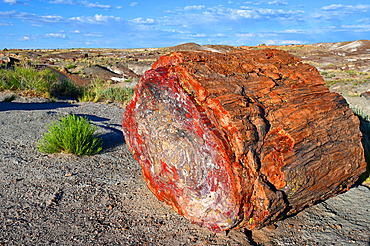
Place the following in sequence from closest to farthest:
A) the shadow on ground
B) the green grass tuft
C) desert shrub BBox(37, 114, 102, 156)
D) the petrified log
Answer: the petrified log < desert shrub BBox(37, 114, 102, 156) < the shadow on ground < the green grass tuft

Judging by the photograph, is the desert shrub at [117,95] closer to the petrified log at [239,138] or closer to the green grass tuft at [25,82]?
the green grass tuft at [25,82]

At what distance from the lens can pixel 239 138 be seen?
2.57m

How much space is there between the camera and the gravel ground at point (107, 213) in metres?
2.96

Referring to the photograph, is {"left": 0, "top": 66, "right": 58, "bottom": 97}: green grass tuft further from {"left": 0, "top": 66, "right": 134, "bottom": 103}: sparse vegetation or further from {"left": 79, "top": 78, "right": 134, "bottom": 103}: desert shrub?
{"left": 79, "top": 78, "right": 134, "bottom": 103}: desert shrub

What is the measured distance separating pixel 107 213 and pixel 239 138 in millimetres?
1876

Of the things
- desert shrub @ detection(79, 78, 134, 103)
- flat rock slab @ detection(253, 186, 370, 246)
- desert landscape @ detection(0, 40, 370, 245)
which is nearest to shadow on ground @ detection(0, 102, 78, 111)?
desert shrub @ detection(79, 78, 134, 103)

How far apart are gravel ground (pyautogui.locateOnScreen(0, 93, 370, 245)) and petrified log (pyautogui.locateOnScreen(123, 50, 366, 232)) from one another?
0.22 meters

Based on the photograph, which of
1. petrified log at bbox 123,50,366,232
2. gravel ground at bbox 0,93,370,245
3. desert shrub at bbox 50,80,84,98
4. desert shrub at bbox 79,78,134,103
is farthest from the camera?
desert shrub at bbox 50,80,84,98

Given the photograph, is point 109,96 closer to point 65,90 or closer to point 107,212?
point 65,90

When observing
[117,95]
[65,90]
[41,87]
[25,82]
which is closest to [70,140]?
[41,87]

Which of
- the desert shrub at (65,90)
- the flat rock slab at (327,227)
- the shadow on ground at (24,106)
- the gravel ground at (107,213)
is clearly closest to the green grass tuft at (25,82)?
the desert shrub at (65,90)

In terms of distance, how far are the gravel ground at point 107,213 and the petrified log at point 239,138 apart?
0.73 ft

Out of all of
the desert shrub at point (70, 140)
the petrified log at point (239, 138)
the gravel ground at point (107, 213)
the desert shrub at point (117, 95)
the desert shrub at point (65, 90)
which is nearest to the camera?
the petrified log at point (239, 138)

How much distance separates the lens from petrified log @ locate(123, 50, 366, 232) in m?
2.67
